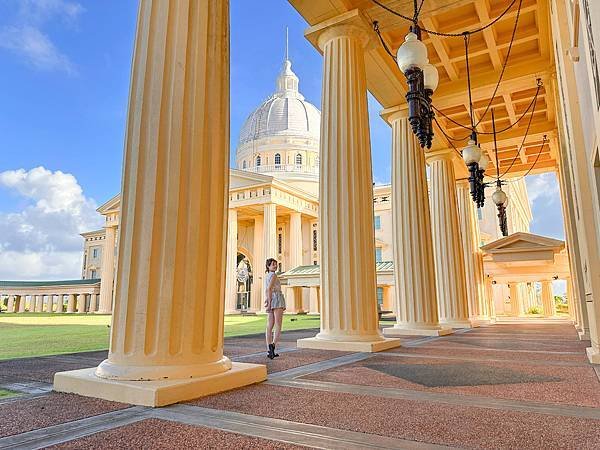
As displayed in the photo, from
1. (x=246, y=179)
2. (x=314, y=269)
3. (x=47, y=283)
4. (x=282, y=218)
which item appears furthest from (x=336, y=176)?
(x=47, y=283)

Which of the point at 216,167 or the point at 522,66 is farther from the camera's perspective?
the point at 522,66

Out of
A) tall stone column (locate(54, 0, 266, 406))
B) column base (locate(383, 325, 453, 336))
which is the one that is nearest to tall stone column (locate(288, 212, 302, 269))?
column base (locate(383, 325, 453, 336))

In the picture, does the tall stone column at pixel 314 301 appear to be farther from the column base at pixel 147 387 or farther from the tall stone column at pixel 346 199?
the column base at pixel 147 387

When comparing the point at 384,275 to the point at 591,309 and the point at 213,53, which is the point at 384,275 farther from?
the point at 213,53

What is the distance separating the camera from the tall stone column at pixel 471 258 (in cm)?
1831

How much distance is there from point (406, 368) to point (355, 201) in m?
3.24

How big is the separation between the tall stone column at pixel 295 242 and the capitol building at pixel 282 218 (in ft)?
0.34

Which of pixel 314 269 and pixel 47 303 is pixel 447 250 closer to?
pixel 314 269

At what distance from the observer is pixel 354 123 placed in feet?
25.2

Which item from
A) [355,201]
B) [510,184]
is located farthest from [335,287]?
[510,184]

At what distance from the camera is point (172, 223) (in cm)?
364

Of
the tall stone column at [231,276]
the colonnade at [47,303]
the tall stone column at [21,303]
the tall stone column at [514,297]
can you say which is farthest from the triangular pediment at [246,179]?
the tall stone column at [21,303]

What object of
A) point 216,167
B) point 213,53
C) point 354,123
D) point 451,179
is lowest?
point 216,167

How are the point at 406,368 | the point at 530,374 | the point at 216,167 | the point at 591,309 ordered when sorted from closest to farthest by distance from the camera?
the point at 216,167 → the point at 530,374 → the point at 406,368 → the point at 591,309
